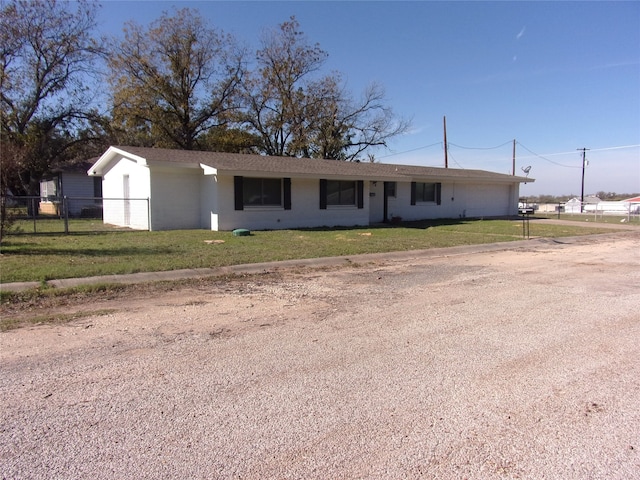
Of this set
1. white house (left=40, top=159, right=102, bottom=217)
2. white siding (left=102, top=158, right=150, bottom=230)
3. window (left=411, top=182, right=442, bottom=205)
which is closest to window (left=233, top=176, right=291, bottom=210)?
white siding (left=102, top=158, right=150, bottom=230)

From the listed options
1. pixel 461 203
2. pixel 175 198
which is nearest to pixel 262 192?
pixel 175 198

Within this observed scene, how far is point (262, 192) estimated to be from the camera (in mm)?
19203

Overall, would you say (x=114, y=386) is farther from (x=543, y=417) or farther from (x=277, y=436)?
(x=543, y=417)

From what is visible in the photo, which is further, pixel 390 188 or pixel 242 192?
pixel 390 188

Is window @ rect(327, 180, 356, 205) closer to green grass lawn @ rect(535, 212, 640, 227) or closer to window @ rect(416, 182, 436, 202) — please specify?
window @ rect(416, 182, 436, 202)

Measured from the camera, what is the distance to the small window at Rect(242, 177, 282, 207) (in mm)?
18688

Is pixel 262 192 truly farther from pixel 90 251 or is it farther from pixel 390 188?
pixel 90 251

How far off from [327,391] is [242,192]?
15.2m

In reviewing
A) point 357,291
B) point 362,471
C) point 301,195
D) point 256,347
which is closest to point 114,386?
point 256,347

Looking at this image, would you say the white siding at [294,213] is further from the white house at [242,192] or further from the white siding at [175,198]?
the white siding at [175,198]

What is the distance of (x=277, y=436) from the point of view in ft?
10.1

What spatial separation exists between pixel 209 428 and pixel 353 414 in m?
1.04

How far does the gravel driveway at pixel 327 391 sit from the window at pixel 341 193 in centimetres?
1417

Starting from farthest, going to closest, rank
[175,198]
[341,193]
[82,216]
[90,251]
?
1. [82,216]
2. [341,193]
3. [175,198]
4. [90,251]
